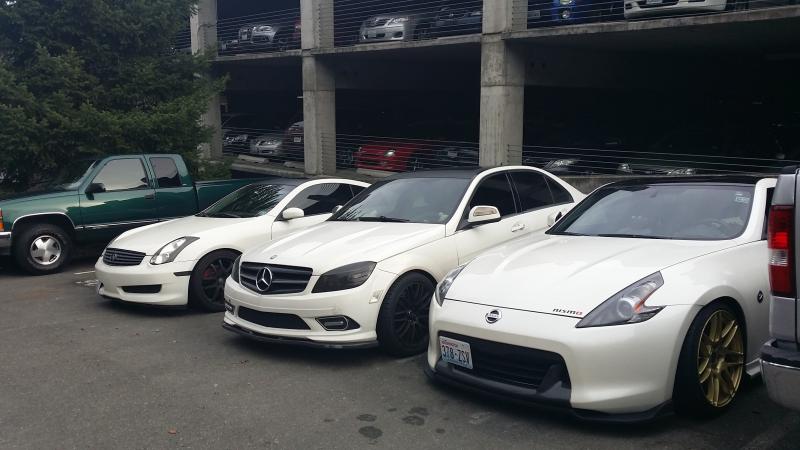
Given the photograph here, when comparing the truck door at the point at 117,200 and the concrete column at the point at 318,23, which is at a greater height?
the concrete column at the point at 318,23

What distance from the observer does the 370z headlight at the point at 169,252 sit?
756 centimetres

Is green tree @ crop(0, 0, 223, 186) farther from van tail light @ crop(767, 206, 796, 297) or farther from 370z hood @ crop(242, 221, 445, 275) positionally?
van tail light @ crop(767, 206, 796, 297)

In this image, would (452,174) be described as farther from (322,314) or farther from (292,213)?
(322,314)

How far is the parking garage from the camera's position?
14.0 m

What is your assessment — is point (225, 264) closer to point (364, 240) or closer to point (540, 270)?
point (364, 240)

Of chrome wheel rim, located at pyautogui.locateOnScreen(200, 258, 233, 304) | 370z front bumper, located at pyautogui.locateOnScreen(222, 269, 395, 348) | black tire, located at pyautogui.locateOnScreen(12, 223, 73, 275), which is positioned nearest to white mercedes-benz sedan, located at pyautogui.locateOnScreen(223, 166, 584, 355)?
370z front bumper, located at pyautogui.locateOnScreen(222, 269, 395, 348)

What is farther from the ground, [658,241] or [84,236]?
[658,241]

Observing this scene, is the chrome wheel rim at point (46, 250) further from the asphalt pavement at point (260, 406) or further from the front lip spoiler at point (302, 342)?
the front lip spoiler at point (302, 342)

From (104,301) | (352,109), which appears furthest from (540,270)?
(352,109)

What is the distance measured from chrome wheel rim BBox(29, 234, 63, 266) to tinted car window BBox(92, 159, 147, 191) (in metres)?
1.03

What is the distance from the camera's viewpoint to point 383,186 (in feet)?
24.8

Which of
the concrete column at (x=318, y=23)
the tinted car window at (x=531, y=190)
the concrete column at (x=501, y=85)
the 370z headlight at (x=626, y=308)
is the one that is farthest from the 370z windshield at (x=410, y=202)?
the concrete column at (x=318, y=23)

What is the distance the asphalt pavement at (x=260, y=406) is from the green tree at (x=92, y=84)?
6.72 m

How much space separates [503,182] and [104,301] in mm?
4790
